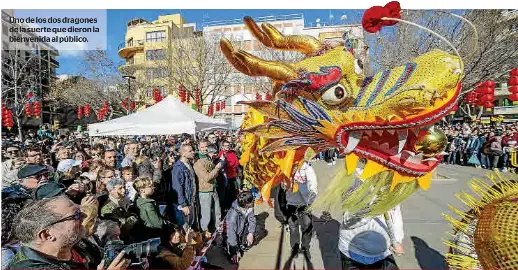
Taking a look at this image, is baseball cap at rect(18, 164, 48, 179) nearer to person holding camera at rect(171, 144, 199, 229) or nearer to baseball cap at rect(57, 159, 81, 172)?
person holding camera at rect(171, 144, 199, 229)

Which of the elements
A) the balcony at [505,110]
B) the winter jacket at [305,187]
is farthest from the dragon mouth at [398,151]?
the balcony at [505,110]

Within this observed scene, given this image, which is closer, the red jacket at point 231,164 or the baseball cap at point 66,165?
the baseball cap at point 66,165

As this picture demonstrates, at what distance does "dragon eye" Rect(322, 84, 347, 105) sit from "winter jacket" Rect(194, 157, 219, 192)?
11.3ft

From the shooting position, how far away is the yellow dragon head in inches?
50.0

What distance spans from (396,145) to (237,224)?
2983 millimetres

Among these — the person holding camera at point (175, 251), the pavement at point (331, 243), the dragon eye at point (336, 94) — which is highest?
the dragon eye at point (336, 94)

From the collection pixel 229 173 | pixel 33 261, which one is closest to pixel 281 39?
pixel 33 261

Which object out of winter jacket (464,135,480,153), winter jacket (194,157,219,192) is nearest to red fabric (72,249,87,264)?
winter jacket (194,157,219,192)

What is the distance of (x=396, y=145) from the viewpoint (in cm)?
134

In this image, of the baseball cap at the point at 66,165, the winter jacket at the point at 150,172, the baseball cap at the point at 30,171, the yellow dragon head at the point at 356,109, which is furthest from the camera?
the baseball cap at the point at 66,165

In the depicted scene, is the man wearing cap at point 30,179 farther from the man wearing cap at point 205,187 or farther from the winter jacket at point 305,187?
the winter jacket at point 305,187

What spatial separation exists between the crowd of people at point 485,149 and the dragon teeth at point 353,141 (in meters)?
8.16

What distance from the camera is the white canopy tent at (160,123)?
23.0 feet

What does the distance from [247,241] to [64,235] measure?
8.80 ft
